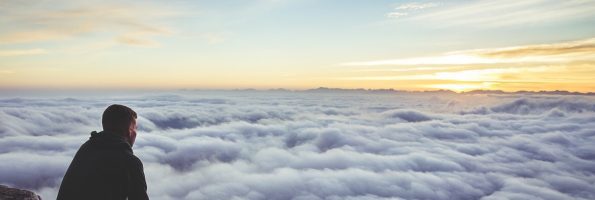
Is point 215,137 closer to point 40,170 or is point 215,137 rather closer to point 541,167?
point 40,170

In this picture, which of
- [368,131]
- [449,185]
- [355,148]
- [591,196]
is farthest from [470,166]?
[368,131]

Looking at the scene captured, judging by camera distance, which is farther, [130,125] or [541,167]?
[541,167]

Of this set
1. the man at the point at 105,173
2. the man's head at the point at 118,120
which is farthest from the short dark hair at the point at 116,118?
the man at the point at 105,173

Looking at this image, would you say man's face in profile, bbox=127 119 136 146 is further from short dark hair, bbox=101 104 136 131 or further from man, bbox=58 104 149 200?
man, bbox=58 104 149 200

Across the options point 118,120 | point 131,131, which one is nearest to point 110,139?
point 118,120

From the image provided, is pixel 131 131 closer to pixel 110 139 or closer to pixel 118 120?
pixel 118 120

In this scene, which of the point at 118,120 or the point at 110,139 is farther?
the point at 118,120

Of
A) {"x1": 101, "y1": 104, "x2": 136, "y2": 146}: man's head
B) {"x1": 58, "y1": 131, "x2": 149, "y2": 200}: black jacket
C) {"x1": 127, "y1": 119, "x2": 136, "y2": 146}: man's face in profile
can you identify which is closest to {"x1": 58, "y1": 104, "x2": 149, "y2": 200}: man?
{"x1": 58, "y1": 131, "x2": 149, "y2": 200}: black jacket
